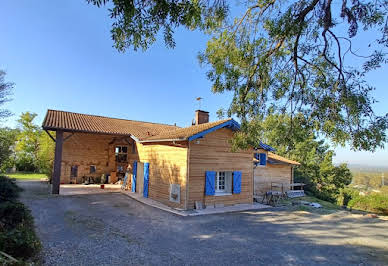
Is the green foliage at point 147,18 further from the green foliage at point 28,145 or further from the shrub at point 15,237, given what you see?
the green foliage at point 28,145

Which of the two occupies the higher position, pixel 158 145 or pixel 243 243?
pixel 158 145

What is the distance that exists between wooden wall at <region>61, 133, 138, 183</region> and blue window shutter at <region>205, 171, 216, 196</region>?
8.09 m

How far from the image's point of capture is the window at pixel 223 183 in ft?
34.3

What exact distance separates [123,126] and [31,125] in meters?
17.5

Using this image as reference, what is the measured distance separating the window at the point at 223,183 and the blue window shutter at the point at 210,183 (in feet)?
2.15

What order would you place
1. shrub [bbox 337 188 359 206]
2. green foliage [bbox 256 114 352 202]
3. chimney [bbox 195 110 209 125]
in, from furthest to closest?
1. green foliage [bbox 256 114 352 202]
2. shrub [bbox 337 188 359 206]
3. chimney [bbox 195 110 209 125]

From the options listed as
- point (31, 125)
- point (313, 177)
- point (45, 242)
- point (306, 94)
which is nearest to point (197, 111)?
point (306, 94)

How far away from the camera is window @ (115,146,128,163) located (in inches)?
695

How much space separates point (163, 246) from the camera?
5.39 meters

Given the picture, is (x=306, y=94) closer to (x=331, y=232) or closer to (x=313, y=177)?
(x=331, y=232)

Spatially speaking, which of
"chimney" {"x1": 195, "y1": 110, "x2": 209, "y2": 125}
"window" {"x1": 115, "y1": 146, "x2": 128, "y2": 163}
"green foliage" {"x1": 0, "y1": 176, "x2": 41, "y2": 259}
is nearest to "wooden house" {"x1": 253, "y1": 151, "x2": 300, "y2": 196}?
"chimney" {"x1": 195, "y1": 110, "x2": 209, "y2": 125}

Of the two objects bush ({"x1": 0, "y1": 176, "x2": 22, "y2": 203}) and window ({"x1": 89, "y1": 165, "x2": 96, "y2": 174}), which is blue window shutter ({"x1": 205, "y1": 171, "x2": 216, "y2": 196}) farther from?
window ({"x1": 89, "y1": 165, "x2": 96, "y2": 174})

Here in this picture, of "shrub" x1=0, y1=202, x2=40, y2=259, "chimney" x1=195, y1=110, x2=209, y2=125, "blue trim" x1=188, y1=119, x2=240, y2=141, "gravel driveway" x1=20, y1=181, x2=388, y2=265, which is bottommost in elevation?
"gravel driveway" x1=20, y1=181, x2=388, y2=265

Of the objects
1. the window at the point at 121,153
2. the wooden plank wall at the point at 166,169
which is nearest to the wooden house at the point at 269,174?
the wooden plank wall at the point at 166,169
